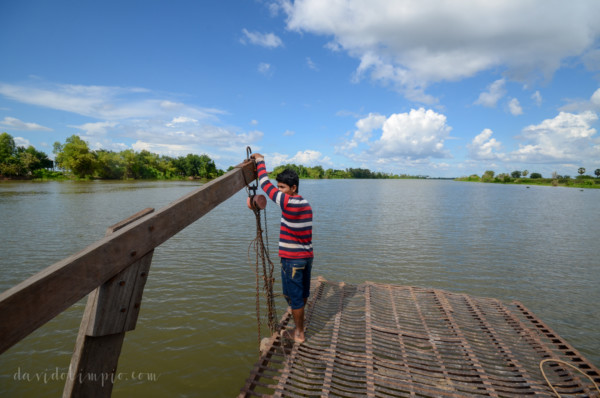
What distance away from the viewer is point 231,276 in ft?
33.0

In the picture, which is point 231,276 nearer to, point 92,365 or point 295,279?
point 295,279

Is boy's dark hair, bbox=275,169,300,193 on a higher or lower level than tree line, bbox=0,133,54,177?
lower

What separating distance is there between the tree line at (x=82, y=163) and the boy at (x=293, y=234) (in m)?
85.2

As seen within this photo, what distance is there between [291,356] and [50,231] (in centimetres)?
1775

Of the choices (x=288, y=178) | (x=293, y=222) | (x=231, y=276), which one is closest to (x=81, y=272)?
(x=293, y=222)

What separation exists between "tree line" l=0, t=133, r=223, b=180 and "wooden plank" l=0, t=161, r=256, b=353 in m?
85.6

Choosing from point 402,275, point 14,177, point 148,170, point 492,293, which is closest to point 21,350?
point 402,275

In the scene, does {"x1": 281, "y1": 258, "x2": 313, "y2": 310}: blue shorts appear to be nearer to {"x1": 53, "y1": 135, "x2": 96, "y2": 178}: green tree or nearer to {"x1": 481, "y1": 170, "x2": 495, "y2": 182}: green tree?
{"x1": 53, "y1": 135, "x2": 96, "y2": 178}: green tree

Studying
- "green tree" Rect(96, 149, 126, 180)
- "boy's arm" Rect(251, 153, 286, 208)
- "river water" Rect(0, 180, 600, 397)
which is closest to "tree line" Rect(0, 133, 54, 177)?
"green tree" Rect(96, 149, 126, 180)

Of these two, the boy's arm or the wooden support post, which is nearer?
the wooden support post

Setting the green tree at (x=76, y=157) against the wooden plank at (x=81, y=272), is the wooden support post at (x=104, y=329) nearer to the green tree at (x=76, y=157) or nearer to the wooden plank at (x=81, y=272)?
the wooden plank at (x=81, y=272)

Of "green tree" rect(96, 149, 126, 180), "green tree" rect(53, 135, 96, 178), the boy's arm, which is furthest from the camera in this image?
"green tree" rect(96, 149, 126, 180)

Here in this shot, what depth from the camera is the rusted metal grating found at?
381 centimetres

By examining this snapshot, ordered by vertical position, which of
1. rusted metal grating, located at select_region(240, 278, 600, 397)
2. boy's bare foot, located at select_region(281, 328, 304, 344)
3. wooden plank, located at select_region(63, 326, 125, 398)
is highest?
wooden plank, located at select_region(63, 326, 125, 398)
